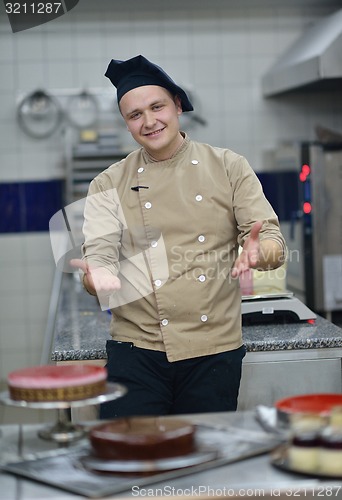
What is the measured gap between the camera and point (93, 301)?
4102 mm

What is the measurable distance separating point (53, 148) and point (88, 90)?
47 centimetres

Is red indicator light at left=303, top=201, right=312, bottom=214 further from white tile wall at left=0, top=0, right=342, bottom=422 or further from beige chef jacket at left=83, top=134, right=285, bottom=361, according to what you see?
beige chef jacket at left=83, top=134, right=285, bottom=361

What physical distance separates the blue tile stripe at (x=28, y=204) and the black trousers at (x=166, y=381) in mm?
3850

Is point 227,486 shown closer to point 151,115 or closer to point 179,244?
point 179,244

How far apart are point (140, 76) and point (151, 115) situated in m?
0.12

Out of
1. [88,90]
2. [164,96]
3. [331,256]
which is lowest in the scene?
[331,256]

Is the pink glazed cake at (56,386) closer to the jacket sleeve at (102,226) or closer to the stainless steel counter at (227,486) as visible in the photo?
the stainless steel counter at (227,486)

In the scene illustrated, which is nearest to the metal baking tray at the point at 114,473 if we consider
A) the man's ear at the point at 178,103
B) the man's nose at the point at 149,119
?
the man's nose at the point at 149,119

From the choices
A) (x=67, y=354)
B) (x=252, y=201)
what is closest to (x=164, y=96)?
(x=252, y=201)

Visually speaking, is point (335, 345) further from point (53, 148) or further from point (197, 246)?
point (53, 148)

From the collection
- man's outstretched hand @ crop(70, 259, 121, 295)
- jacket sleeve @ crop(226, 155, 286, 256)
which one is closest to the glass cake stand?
man's outstretched hand @ crop(70, 259, 121, 295)

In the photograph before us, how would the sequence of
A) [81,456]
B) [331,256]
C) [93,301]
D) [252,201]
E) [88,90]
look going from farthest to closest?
[88,90] < [331,256] < [93,301] < [252,201] < [81,456]

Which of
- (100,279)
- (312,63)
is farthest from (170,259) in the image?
(312,63)

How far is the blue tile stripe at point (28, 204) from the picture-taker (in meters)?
6.05
